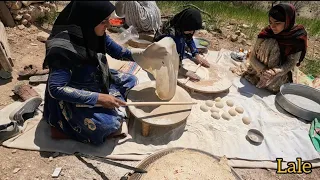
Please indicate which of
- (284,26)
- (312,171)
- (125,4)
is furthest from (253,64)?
(125,4)

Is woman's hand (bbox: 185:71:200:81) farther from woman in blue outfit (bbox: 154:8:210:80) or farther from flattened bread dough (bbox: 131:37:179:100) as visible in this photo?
flattened bread dough (bbox: 131:37:179:100)

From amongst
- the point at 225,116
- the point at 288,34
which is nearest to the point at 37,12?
the point at 225,116

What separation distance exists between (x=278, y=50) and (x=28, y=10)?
4.08 metres

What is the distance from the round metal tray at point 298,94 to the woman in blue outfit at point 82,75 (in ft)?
6.62

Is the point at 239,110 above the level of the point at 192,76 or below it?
below

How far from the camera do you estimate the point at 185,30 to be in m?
3.27

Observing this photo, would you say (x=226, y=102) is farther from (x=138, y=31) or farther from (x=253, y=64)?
(x=138, y=31)

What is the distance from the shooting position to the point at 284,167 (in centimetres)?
267

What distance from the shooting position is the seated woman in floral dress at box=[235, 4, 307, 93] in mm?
3164

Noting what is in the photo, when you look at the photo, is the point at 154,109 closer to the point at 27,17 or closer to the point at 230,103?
the point at 230,103

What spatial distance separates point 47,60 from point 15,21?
9.84 feet

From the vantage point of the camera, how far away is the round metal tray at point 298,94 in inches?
124

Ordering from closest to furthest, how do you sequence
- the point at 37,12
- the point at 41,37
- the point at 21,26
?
1. the point at 41,37
2. the point at 21,26
3. the point at 37,12

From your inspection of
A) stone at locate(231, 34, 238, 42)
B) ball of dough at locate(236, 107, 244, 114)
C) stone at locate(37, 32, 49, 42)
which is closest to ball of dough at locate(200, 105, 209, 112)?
ball of dough at locate(236, 107, 244, 114)
